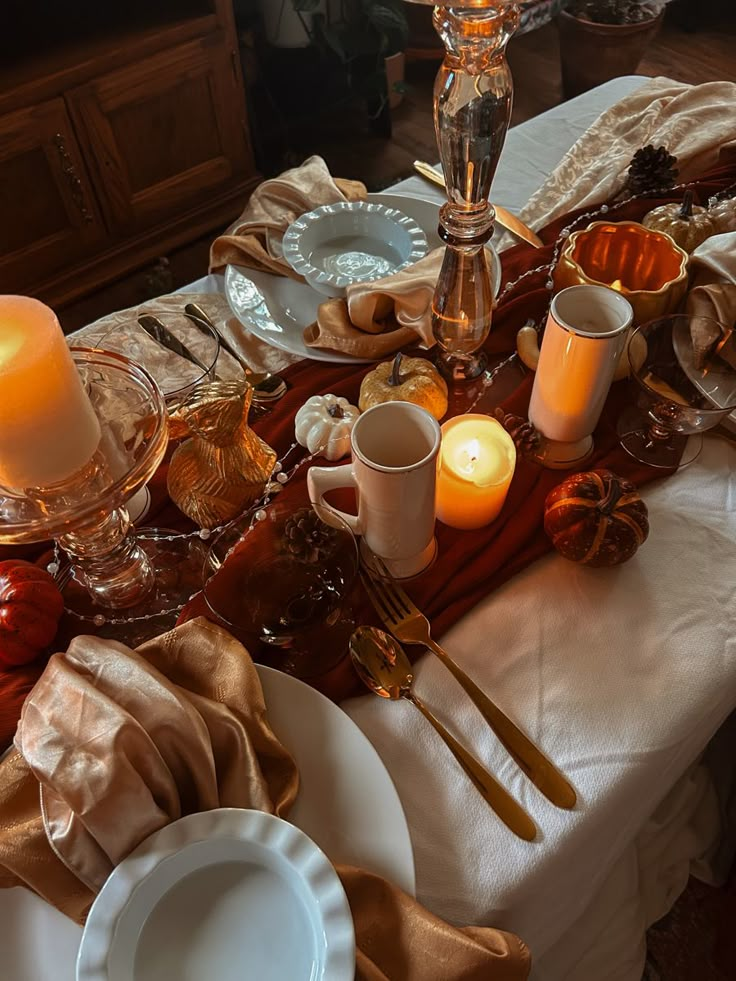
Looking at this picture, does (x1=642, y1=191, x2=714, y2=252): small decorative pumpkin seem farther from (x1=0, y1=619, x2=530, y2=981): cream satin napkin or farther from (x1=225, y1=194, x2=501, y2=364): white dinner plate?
(x1=0, y1=619, x2=530, y2=981): cream satin napkin

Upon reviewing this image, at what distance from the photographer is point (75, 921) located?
0.44 metres

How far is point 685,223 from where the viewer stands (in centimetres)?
Result: 80

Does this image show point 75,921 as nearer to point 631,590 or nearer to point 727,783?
point 631,590

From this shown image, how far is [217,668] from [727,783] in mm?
662

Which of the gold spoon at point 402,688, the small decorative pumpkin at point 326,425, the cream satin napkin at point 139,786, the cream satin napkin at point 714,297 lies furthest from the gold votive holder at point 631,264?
the cream satin napkin at point 139,786

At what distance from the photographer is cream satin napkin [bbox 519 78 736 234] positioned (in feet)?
3.03

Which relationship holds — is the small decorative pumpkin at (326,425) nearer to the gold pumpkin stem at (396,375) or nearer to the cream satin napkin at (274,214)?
the gold pumpkin stem at (396,375)

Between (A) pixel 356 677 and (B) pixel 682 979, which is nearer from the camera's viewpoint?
(A) pixel 356 677

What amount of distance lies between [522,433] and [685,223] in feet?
1.04

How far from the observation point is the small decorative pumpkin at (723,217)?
31.3 inches

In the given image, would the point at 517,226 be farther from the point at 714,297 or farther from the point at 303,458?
the point at 303,458

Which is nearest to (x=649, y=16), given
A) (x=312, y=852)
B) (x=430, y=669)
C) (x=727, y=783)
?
(x=727, y=783)

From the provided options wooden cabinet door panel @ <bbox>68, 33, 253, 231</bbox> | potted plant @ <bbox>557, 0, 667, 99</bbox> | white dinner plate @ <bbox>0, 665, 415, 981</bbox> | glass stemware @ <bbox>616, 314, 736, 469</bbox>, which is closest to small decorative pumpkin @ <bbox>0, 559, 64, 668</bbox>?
white dinner plate @ <bbox>0, 665, 415, 981</bbox>

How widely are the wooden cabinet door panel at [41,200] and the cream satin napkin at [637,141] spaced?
108 centimetres
